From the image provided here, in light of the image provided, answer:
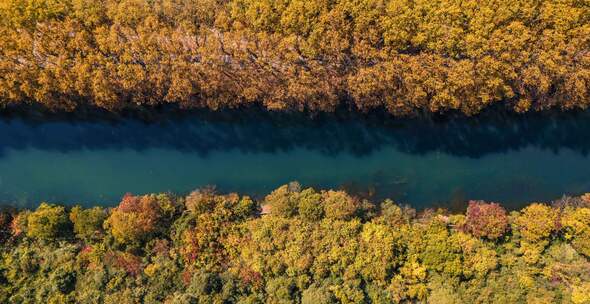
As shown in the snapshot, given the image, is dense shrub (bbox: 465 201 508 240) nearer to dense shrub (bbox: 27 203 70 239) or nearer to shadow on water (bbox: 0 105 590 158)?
shadow on water (bbox: 0 105 590 158)

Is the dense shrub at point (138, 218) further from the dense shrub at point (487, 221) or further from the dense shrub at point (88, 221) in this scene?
the dense shrub at point (487, 221)

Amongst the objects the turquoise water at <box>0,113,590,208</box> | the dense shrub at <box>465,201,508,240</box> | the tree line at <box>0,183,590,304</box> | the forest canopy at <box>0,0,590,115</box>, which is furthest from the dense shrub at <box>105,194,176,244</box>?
the dense shrub at <box>465,201,508,240</box>

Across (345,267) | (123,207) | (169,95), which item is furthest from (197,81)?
(345,267)

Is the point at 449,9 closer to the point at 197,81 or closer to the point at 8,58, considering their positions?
the point at 197,81

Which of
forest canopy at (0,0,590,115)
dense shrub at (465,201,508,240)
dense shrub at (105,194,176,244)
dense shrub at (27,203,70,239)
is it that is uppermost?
forest canopy at (0,0,590,115)

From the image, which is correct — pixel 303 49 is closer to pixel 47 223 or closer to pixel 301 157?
pixel 301 157

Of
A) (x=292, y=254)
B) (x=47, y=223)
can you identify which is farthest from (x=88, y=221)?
(x=292, y=254)
